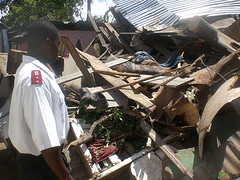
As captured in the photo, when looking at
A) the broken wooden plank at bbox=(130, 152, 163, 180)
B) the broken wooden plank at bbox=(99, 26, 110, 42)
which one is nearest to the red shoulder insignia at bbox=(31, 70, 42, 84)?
the broken wooden plank at bbox=(130, 152, 163, 180)

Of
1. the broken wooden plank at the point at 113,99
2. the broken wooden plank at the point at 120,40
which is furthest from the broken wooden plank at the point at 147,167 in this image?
the broken wooden plank at the point at 120,40

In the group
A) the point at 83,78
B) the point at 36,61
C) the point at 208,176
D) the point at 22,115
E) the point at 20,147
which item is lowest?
the point at 208,176

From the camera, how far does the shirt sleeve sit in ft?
4.20

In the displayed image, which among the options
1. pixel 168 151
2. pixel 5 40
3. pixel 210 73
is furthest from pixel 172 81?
pixel 5 40

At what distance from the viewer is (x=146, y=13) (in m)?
6.73

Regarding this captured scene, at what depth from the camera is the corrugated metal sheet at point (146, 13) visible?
6187 mm

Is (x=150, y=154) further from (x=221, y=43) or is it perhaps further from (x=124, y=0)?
(x=124, y=0)

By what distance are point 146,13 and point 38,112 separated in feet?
20.7

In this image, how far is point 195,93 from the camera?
10.7ft

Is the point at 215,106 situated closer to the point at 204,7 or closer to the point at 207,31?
the point at 207,31

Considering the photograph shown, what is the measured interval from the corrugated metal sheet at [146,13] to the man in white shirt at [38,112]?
5171 millimetres

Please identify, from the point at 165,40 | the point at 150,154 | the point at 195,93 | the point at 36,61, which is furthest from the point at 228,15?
the point at 36,61

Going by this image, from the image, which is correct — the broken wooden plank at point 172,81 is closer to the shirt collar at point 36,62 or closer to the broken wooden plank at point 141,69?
→ the broken wooden plank at point 141,69

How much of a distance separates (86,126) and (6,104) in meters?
3.07
